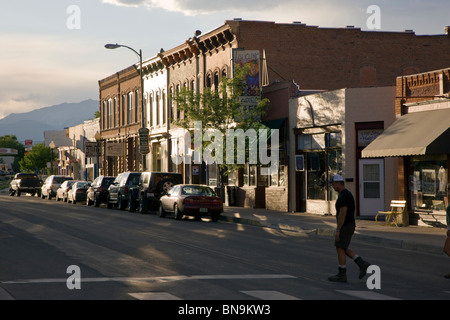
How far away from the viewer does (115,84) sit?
66562mm

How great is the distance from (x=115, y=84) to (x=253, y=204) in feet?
105

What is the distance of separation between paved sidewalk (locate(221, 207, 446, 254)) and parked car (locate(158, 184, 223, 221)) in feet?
3.69

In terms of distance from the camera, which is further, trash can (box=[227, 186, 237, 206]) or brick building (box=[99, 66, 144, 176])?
brick building (box=[99, 66, 144, 176])

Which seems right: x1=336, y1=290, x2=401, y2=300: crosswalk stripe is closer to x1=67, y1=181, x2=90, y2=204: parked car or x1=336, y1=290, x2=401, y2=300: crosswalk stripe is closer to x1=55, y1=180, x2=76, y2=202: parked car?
x1=67, y1=181, x2=90, y2=204: parked car

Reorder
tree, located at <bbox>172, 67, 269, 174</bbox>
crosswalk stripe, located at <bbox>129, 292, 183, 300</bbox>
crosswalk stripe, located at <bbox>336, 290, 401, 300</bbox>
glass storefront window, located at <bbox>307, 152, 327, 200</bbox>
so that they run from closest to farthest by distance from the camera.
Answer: crosswalk stripe, located at <bbox>129, 292, 183, 300</bbox> → crosswalk stripe, located at <bbox>336, 290, 401, 300</bbox> → glass storefront window, located at <bbox>307, 152, 327, 200</bbox> → tree, located at <bbox>172, 67, 269, 174</bbox>

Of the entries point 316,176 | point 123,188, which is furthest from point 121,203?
point 316,176

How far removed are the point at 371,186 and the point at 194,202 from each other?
283 inches

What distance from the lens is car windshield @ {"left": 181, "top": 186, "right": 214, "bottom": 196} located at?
29562 millimetres

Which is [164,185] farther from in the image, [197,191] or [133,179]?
[197,191]

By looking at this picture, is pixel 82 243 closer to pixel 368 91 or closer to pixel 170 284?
pixel 170 284

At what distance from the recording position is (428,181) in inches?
1001

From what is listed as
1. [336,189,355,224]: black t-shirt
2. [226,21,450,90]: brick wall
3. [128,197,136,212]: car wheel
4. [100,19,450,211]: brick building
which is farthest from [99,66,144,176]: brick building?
[336,189,355,224]: black t-shirt
